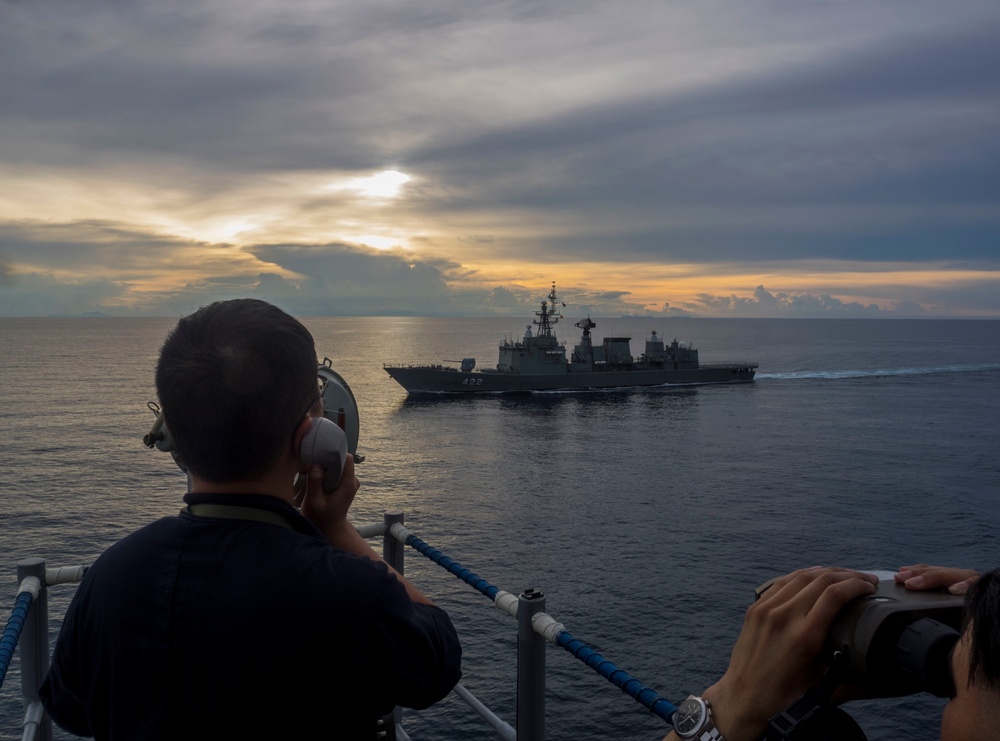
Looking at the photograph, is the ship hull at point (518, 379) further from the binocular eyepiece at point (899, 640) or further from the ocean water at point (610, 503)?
the binocular eyepiece at point (899, 640)

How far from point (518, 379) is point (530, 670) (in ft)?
262

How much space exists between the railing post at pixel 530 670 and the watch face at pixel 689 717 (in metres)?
1.58

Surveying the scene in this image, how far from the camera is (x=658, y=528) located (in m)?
34.0

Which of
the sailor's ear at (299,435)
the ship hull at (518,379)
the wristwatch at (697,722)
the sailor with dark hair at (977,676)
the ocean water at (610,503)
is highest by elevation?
the sailor's ear at (299,435)

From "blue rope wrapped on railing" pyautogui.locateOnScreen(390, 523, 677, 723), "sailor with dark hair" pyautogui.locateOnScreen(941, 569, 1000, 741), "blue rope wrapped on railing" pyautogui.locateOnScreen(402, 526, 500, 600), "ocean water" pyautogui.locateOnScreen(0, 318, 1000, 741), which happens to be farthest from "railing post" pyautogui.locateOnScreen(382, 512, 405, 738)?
"ocean water" pyautogui.locateOnScreen(0, 318, 1000, 741)

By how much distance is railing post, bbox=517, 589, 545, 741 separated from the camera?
3.00m

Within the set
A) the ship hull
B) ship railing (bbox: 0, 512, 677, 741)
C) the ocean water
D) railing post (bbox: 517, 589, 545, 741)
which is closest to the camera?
ship railing (bbox: 0, 512, 677, 741)

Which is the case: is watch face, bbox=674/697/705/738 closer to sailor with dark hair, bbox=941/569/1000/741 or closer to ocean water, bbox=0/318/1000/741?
sailor with dark hair, bbox=941/569/1000/741

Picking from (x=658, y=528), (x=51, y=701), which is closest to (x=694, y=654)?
(x=658, y=528)

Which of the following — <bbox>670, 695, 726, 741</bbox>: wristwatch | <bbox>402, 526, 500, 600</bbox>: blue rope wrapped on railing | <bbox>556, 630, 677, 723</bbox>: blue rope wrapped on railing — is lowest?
<bbox>556, 630, 677, 723</bbox>: blue rope wrapped on railing

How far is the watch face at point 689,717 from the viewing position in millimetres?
1368

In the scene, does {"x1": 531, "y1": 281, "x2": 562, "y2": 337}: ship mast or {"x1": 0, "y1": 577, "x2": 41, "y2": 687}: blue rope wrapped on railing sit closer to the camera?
{"x1": 0, "y1": 577, "x2": 41, "y2": 687}: blue rope wrapped on railing

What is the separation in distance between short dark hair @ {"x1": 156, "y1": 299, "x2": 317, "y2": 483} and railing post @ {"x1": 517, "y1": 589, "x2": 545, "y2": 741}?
155 centimetres

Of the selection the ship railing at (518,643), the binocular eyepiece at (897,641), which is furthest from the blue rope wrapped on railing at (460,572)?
the binocular eyepiece at (897,641)
